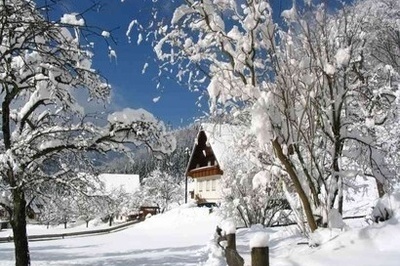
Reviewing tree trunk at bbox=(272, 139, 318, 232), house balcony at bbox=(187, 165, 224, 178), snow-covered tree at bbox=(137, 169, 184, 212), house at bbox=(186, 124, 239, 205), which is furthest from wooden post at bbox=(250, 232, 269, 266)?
snow-covered tree at bbox=(137, 169, 184, 212)

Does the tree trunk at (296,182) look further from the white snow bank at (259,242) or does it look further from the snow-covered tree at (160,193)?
the snow-covered tree at (160,193)

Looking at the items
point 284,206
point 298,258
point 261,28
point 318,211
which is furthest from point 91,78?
point 284,206

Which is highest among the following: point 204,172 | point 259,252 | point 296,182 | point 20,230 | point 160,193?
point 204,172

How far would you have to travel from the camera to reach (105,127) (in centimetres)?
1102

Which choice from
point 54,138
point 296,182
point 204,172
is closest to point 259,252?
point 296,182

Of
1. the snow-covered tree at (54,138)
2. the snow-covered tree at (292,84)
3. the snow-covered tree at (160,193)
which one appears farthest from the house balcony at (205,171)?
the snow-covered tree at (292,84)

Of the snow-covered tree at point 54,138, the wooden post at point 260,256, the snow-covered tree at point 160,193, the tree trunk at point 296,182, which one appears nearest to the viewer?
the wooden post at point 260,256

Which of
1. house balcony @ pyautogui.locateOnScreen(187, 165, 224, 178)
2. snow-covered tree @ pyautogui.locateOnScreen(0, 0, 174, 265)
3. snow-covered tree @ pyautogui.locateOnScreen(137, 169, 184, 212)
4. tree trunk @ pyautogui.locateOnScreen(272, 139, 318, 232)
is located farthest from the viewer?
snow-covered tree @ pyautogui.locateOnScreen(137, 169, 184, 212)

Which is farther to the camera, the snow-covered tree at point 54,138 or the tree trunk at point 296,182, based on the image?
the snow-covered tree at point 54,138

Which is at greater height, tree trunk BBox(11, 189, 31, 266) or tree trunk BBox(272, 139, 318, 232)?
tree trunk BBox(272, 139, 318, 232)

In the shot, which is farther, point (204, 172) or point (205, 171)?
point (204, 172)

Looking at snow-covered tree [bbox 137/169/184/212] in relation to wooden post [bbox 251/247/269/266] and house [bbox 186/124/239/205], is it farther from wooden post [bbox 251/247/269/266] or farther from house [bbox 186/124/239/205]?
wooden post [bbox 251/247/269/266]

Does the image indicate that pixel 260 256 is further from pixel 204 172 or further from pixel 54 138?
pixel 204 172

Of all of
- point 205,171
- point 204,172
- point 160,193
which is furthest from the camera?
point 160,193
